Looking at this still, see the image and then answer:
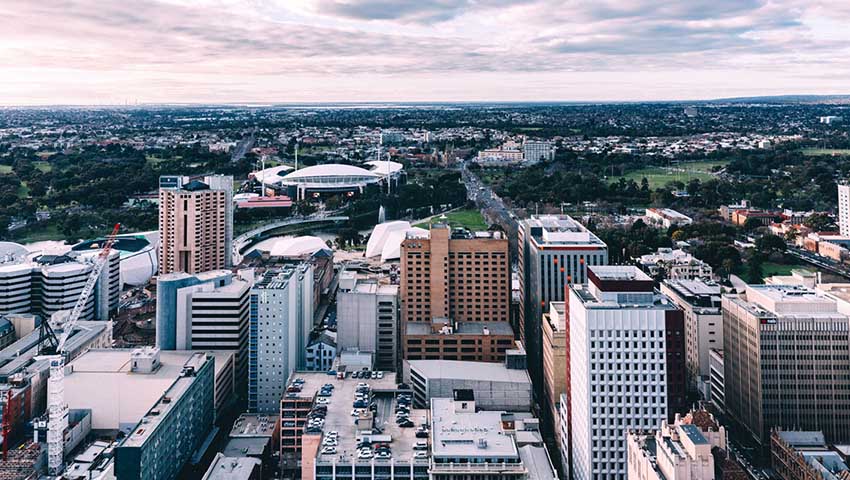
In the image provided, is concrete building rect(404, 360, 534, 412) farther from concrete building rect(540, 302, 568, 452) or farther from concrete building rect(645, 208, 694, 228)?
concrete building rect(645, 208, 694, 228)

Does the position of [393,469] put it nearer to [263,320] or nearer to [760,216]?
[263,320]

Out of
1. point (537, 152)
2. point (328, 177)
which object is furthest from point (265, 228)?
point (537, 152)

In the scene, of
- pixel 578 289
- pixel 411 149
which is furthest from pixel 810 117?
pixel 578 289

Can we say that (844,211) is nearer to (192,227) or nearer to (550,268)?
(550,268)

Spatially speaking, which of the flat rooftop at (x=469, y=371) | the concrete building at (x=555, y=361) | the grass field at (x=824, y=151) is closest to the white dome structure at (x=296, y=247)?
the flat rooftop at (x=469, y=371)

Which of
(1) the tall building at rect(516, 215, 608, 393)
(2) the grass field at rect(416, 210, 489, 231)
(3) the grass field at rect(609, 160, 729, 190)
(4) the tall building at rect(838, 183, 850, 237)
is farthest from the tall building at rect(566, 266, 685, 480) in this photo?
(3) the grass field at rect(609, 160, 729, 190)

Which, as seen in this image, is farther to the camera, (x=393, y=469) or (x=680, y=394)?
(x=680, y=394)
